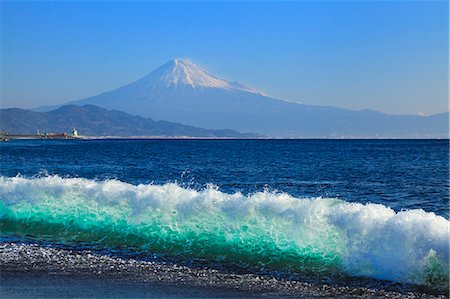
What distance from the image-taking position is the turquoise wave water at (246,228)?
11656 mm

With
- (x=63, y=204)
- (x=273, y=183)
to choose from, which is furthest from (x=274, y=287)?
(x=273, y=183)

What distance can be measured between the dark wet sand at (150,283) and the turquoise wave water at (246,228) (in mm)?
1020

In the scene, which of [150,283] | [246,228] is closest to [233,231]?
[246,228]

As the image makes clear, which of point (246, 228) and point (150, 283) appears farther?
point (246, 228)

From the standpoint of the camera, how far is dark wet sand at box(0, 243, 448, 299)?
382 inches

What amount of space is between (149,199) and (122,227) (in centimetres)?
141

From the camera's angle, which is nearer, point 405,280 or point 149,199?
point 405,280

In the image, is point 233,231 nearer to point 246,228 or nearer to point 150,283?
point 246,228

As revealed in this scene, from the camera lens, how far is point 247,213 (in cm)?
1470

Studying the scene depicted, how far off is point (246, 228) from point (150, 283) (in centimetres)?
440

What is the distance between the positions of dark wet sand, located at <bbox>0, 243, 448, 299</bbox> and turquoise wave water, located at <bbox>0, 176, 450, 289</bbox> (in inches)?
40.2

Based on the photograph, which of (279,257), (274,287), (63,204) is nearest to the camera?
(274,287)

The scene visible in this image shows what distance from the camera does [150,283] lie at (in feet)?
34.0

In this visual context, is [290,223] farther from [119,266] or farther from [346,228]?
[119,266]
